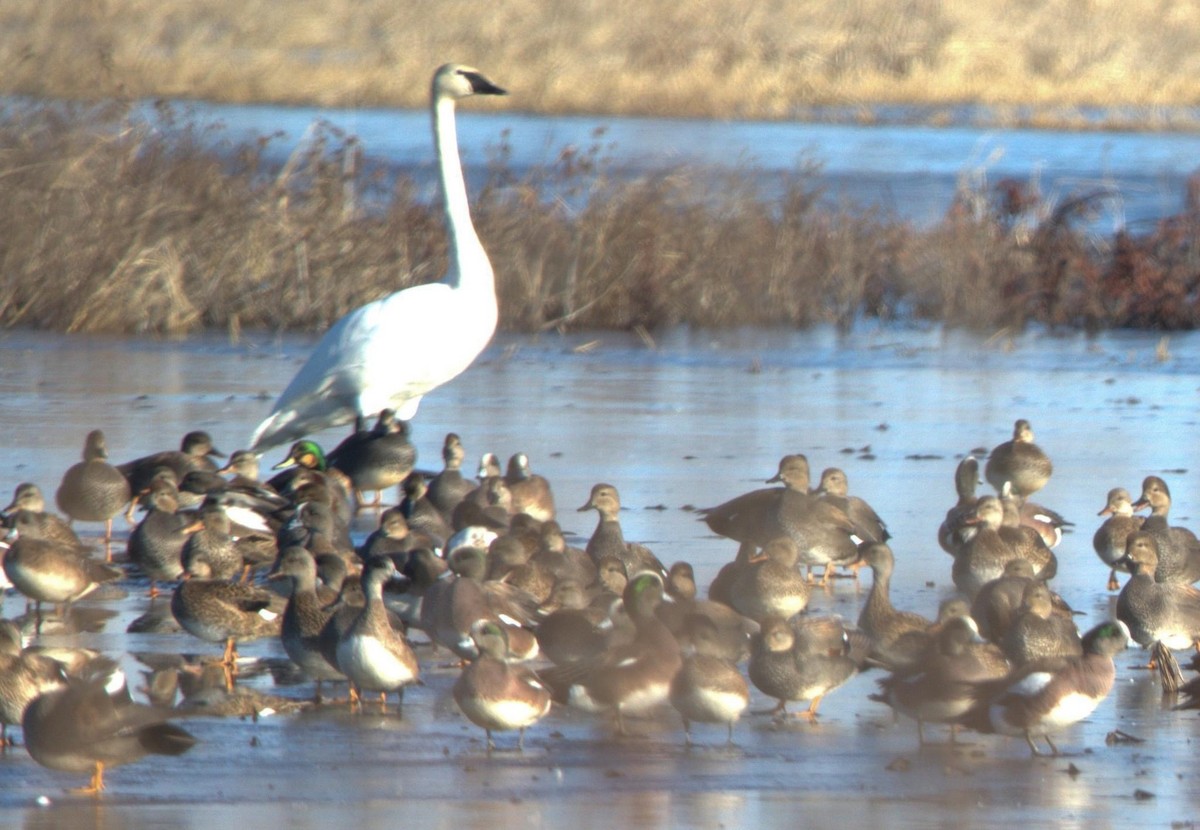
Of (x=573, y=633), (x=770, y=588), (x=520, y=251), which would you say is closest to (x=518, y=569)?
(x=770, y=588)

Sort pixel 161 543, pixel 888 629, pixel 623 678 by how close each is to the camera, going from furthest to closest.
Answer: pixel 161 543, pixel 888 629, pixel 623 678

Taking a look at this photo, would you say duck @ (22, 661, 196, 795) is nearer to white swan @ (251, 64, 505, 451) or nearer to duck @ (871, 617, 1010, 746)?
duck @ (871, 617, 1010, 746)

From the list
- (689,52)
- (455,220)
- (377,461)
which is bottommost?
(689,52)

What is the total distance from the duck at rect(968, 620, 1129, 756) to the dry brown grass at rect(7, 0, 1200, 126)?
27.6m

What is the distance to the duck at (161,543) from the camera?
9.14 metres

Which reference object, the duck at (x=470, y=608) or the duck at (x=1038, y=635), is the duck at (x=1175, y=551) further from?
the duck at (x=470, y=608)

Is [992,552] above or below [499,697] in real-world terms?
below

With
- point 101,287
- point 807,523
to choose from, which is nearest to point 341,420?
point 807,523

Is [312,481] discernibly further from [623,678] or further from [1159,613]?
[1159,613]

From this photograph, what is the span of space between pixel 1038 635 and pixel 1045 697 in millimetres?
862

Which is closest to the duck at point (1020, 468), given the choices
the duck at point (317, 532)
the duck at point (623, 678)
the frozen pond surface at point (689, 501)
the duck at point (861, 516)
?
the frozen pond surface at point (689, 501)

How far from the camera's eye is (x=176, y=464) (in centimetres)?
1081

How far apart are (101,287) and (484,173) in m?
10.2

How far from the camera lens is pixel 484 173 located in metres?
26.8
